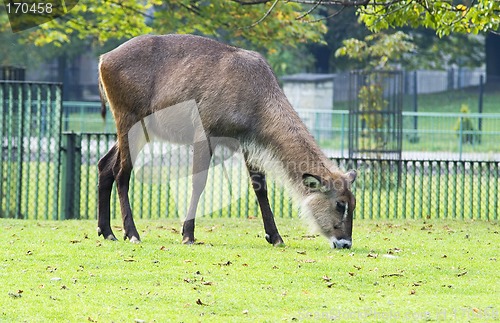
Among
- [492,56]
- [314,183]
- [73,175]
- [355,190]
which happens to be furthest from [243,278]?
[492,56]

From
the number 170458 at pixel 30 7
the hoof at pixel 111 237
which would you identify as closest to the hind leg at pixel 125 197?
the hoof at pixel 111 237

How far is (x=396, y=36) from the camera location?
21.8m

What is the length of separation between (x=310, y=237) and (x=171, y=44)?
270 cm

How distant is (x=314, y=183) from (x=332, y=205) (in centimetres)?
28

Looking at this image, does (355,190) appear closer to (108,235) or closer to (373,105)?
(108,235)

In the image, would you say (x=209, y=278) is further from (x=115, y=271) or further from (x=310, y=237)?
(x=310, y=237)

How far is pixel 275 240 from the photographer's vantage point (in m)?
10.0

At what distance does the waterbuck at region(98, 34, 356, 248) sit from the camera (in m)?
9.42

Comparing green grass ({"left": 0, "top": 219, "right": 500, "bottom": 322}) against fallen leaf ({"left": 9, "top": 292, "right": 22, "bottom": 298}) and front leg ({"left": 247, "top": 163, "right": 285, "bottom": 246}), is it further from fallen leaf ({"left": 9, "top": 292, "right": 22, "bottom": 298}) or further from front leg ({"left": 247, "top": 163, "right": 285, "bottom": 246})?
front leg ({"left": 247, "top": 163, "right": 285, "bottom": 246})

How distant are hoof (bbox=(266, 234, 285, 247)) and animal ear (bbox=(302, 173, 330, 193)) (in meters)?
0.85

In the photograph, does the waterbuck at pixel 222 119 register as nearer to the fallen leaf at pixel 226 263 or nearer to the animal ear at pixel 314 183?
the animal ear at pixel 314 183

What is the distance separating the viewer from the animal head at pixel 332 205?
9.33 metres

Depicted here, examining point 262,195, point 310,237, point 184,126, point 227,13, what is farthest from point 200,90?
A: point 227,13

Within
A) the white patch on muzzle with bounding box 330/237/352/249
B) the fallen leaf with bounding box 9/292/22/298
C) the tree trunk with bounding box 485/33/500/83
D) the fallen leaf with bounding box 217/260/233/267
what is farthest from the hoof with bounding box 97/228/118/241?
the tree trunk with bounding box 485/33/500/83
